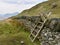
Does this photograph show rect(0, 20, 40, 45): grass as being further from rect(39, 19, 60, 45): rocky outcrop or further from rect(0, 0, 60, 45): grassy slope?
rect(39, 19, 60, 45): rocky outcrop

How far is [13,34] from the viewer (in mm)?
23703

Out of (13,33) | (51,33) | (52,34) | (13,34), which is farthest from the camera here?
(13,33)

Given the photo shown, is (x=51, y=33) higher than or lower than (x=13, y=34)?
higher

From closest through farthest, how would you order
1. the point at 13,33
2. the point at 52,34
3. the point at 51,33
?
the point at 52,34
the point at 51,33
the point at 13,33

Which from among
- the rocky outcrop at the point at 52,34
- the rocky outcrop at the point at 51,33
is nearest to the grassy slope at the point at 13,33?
the rocky outcrop at the point at 51,33

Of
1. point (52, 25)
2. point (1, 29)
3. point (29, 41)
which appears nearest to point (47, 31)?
point (52, 25)

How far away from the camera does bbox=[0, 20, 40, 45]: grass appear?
2234 cm

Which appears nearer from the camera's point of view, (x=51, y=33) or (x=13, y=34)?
(x=51, y=33)

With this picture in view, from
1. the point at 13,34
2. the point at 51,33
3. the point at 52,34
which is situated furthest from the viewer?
the point at 13,34

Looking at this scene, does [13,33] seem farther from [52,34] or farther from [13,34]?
[52,34]

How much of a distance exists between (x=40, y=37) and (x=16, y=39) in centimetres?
240

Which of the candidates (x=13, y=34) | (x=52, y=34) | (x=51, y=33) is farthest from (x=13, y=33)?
(x=52, y=34)

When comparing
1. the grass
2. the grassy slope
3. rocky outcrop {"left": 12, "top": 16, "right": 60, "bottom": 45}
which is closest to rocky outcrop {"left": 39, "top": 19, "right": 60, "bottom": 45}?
rocky outcrop {"left": 12, "top": 16, "right": 60, "bottom": 45}

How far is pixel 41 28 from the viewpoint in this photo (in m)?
23.0
